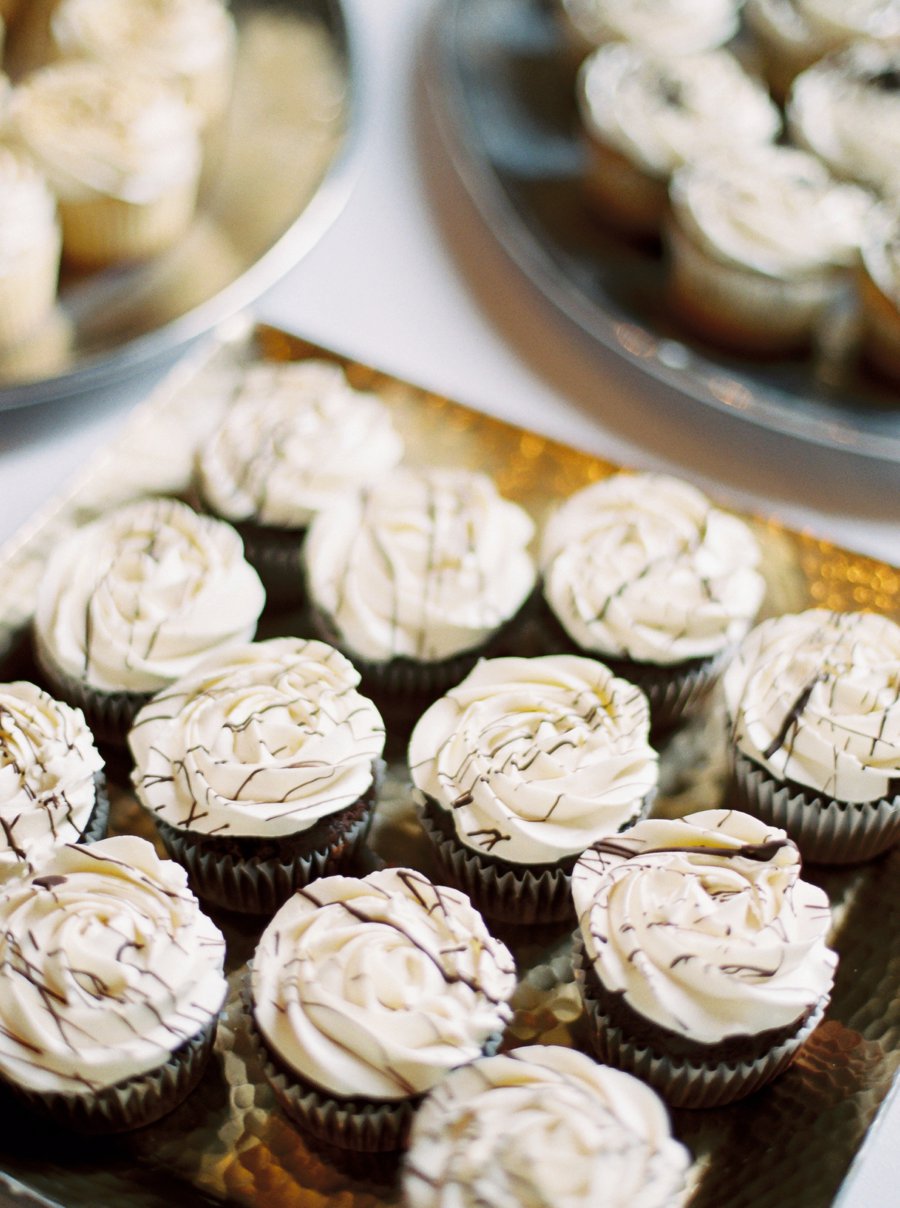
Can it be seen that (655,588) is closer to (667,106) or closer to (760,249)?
(760,249)

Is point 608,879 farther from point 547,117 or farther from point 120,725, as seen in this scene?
point 547,117

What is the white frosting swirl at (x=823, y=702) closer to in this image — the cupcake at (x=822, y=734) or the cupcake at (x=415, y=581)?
the cupcake at (x=822, y=734)

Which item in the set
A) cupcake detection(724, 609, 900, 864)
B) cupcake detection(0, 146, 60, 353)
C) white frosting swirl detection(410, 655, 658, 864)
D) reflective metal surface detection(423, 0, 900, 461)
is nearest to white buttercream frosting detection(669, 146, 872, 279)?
reflective metal surface detection(423, 0, 900, 461)

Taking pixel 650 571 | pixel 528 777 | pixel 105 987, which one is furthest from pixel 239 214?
pixel 105 987

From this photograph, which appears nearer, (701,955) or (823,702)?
(701,955)

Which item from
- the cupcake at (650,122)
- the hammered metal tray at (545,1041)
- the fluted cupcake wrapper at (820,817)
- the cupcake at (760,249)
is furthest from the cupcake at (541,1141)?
the cupcake at (650,122)

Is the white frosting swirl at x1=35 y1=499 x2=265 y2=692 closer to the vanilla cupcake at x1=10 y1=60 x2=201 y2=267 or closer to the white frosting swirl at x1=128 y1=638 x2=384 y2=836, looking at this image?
the white frosting swirl at x1=128 y1=638 x2=384 y2=836

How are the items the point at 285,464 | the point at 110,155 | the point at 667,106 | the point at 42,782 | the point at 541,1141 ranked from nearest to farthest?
1. the point at 541,1141
2. the point at 42,782
3. the point at 285,464
4. the point at 110,155
5. the point at 667,106
